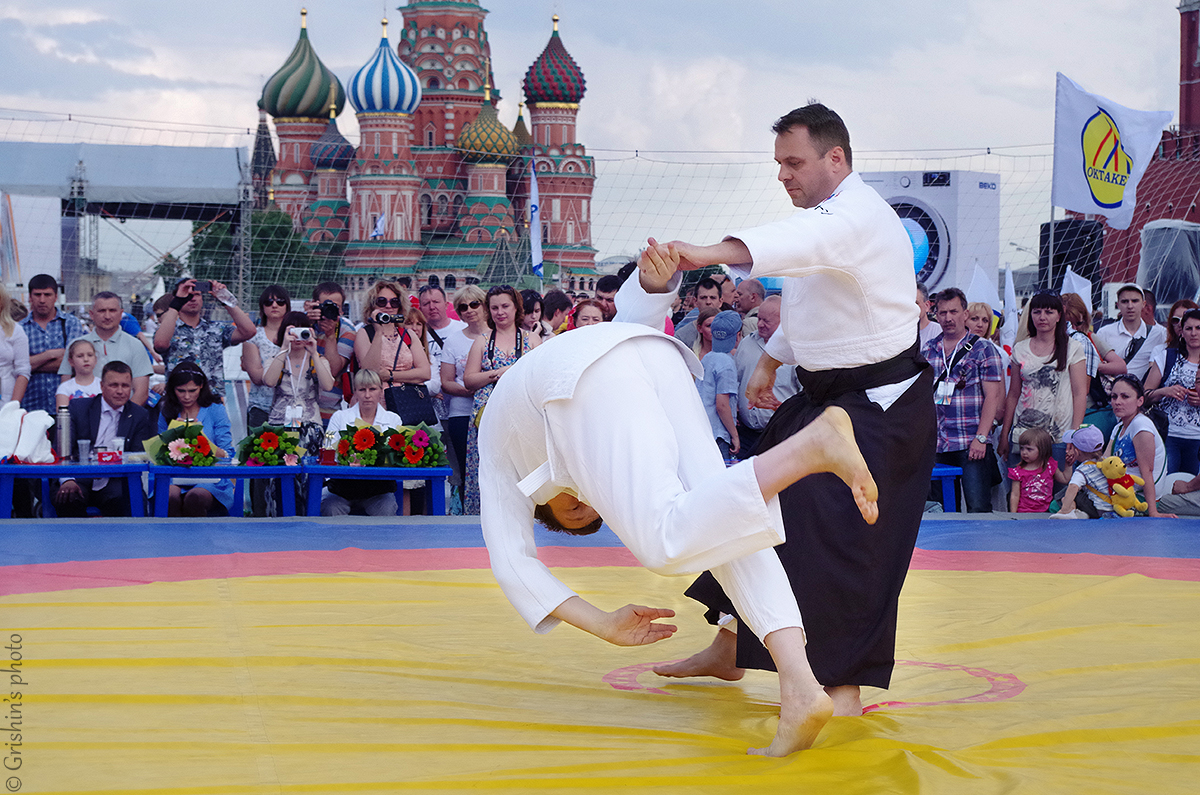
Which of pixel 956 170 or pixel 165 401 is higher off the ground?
pixel 956 170

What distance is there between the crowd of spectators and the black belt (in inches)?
133

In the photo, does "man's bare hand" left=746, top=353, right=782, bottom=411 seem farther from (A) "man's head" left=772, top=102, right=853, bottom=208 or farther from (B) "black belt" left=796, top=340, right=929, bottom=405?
(A) "man's head" left=772, top=102, right=853, bottom=208

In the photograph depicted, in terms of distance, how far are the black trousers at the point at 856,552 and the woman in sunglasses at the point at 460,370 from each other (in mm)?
4078

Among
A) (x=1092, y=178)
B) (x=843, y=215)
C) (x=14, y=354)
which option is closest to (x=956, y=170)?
(x=1092, y=178)

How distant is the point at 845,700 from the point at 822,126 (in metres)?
1.26

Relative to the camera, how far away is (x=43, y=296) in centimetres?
675

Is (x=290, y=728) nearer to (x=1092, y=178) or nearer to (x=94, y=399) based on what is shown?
(x=94, y=399)

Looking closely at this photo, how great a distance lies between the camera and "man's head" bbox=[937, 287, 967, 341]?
6352 millimetres

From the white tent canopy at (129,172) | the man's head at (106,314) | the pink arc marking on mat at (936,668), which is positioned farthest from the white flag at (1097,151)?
the white tent canopy at (129,172)

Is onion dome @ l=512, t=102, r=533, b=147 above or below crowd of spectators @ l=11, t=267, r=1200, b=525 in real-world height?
above

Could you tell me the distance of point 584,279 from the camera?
40844 mm

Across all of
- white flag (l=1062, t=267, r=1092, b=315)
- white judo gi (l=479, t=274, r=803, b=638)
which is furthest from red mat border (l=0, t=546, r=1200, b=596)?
white flag (l=1062, t=267, r=1092, b=315)

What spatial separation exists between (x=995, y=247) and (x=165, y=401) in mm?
10979

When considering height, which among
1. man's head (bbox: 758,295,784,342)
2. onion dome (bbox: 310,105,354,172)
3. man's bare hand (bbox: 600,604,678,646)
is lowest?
man's bare hand (bbox: 600,604,678,646)
